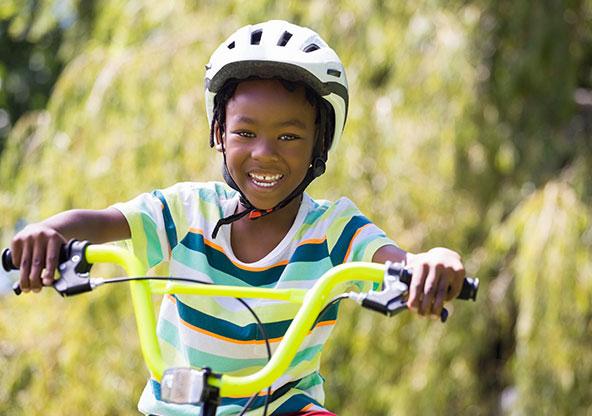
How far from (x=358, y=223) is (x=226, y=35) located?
392 cm

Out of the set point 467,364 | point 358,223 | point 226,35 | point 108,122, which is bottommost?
point 467,364

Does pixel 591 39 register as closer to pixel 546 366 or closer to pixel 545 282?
pixel 545 282

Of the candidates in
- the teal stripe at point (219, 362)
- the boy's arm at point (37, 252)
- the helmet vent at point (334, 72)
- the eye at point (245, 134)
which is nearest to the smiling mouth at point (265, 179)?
the eye at point (245, 134)

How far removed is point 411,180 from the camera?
5.91 metres

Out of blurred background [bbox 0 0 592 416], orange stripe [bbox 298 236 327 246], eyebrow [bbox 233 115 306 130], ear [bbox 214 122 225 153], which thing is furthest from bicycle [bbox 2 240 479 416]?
blurred background [bbox 0 0 592 416]

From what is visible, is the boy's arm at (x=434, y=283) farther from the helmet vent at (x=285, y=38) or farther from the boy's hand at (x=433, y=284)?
the helmet vent at (x=285, y=38)

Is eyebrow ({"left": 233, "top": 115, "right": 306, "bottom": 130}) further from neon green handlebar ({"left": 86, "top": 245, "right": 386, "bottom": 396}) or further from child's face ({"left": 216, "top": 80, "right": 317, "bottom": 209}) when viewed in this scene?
neon green handlebar ({"left": 86, "top": 245, "right": 386, "bottom": 396})

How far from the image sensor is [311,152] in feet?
9.41

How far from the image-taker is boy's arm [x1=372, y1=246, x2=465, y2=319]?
202cm

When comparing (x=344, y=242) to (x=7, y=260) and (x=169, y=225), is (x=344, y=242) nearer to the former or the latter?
(x=169, y=225)

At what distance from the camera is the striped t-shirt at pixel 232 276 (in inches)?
105

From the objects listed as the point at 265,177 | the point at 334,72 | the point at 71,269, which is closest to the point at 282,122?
the point at 265,177

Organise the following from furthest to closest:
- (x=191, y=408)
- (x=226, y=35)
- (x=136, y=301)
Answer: (x=226, y=35) < (x=191, y=408) < (x=136, y=301)

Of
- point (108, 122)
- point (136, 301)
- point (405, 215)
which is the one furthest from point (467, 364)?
point (136, 301)
